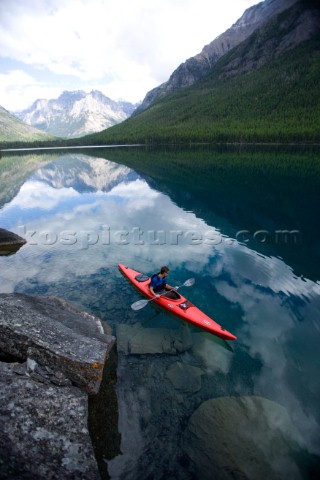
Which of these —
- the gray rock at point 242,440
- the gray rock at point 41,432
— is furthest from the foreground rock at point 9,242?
the gray rock at point 242,440

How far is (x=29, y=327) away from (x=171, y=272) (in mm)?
11343

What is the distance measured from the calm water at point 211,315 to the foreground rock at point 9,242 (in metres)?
1.25

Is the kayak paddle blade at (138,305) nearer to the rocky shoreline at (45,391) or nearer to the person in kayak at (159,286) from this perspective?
the person in kayak at (159,286)

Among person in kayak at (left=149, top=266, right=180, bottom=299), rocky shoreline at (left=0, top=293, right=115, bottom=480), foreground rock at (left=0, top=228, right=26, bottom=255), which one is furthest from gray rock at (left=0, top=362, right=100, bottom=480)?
foreground rock at (left=0, top=228, right=26, bottom=255)

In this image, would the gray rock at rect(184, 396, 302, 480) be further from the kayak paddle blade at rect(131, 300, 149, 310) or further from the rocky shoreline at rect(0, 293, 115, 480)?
the kayak paddle blade at rect(131, 300, 149, 310)

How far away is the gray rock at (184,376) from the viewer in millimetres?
10188

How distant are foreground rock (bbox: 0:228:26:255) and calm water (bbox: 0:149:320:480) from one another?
125 cm

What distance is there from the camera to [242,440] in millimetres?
8312

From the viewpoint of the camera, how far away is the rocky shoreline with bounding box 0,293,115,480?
6086mm

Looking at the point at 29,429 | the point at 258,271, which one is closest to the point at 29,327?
the point at 29,429

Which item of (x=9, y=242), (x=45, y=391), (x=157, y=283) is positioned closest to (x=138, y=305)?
(x=157, y=283)

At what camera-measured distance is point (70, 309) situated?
1297 centimetres

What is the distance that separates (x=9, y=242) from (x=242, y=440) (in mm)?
22958

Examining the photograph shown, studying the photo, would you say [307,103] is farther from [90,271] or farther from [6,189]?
[90,271]
